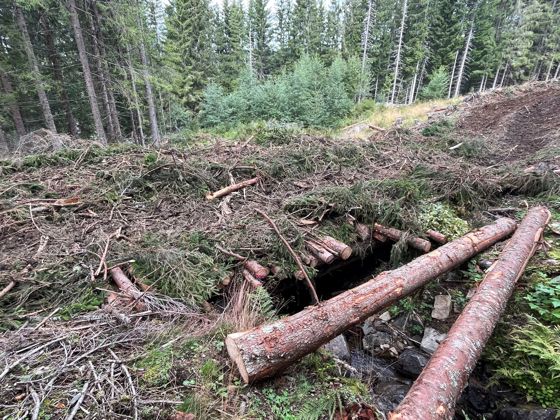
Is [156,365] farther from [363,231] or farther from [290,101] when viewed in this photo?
[290,101]

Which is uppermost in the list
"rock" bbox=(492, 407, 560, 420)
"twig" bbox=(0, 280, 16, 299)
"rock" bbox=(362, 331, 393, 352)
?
"twig" bbox=(0, 280, 16, 299)

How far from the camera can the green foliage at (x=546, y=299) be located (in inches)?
118

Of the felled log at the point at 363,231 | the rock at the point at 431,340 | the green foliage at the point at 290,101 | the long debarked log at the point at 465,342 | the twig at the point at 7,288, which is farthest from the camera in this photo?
the green foliage at the point at 290,101

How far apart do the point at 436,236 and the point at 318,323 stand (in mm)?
2987

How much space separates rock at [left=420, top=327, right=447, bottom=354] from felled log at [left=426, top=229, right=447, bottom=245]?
1.41m

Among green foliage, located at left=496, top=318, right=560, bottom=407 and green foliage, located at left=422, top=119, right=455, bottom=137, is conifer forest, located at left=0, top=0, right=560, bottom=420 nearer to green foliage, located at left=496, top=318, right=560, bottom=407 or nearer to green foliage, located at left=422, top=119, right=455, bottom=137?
green foliage, located at left=496, top=318, right=560, bottom=407

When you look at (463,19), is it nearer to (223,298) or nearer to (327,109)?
(327,109)

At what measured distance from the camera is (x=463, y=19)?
29.2 m

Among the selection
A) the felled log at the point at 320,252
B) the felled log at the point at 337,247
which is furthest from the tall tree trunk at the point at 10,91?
the felled log at the point at 337,247

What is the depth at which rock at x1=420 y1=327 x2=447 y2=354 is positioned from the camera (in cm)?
356

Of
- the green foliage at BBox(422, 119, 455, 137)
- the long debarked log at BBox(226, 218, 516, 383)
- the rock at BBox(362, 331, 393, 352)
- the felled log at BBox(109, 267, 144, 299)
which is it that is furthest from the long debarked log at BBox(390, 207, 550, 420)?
the green foliage at BBox(422, 119, 455, 137)

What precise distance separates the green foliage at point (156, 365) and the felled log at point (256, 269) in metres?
1.38

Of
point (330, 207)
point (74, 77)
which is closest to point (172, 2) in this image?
point (74, 77)

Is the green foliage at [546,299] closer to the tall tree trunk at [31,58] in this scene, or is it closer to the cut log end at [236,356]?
the cut log end at [236,356]
